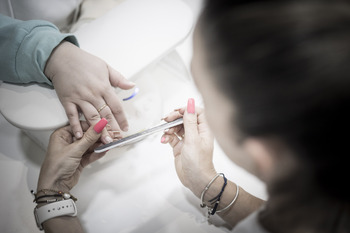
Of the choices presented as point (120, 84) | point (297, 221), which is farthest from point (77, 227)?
point (297, 221)

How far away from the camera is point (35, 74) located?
53cm

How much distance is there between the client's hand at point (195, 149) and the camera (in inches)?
22.5

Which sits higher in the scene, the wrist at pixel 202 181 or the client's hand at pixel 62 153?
the client's hand at pixel 62 153

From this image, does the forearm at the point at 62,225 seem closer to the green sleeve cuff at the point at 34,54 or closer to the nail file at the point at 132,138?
the nail file at the point at 132,138

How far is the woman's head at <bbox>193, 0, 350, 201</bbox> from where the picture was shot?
0.24 m

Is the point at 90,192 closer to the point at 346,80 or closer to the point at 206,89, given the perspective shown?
the point at 206,89

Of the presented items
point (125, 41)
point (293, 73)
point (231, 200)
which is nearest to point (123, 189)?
point (231, 200)

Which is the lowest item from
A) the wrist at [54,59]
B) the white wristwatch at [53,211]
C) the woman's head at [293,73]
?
the white wristwatch at [53,211]

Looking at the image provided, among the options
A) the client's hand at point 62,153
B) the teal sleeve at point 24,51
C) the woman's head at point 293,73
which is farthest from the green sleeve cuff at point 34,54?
the woman's head at point 293,73

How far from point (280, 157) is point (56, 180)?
478 mm

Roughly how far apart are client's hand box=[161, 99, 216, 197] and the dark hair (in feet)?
0.86

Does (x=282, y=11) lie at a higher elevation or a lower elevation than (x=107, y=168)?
higher

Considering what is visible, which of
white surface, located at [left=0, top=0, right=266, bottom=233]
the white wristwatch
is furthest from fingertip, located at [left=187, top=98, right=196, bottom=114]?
the white wristwatch

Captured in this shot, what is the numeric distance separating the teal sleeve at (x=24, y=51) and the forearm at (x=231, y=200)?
17.3 inches
